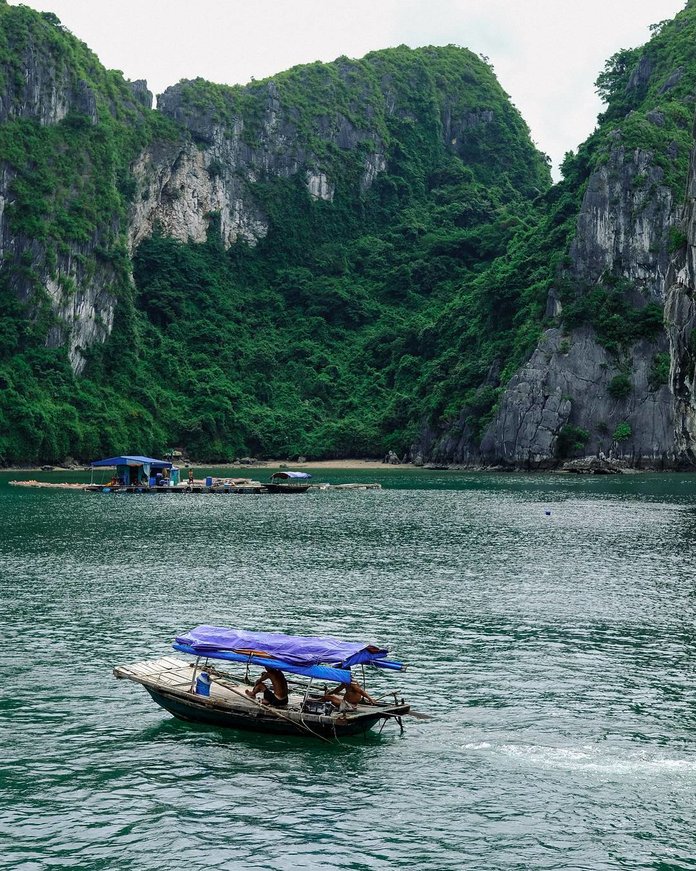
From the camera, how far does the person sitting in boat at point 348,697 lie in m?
24.6

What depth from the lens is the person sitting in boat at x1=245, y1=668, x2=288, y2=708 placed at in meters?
25.1

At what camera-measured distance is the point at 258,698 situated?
2588 centimetres

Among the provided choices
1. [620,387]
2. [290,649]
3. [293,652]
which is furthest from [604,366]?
[293,652]

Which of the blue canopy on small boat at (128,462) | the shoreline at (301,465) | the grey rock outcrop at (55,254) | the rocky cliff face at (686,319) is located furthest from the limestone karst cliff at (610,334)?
the grey rock outcrop at (55,254)

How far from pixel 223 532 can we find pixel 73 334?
112 m

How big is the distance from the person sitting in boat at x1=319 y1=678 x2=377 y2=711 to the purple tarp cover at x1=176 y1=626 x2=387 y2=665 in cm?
82

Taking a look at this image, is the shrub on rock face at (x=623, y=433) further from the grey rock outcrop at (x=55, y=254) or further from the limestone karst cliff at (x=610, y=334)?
the grey rock outcrop at (x=55, y=254)

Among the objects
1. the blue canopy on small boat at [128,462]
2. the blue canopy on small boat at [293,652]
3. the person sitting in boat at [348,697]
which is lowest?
the person sitting in boat at [348,697]

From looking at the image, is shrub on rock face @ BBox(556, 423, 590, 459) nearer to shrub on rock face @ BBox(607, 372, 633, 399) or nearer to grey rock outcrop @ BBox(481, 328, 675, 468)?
grey rock outcrop @ BBox(481, 328, 675, 468)

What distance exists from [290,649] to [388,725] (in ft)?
11.1

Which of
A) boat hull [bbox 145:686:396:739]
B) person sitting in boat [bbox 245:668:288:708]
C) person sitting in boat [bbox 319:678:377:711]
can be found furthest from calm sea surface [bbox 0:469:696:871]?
person sitting in boat [bbox 245:668:288:708]

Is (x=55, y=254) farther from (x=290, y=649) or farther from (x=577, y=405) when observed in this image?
(x=290, y=649)

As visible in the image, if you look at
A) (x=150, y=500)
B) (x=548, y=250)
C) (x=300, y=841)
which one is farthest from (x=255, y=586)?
(x=548, y=250)

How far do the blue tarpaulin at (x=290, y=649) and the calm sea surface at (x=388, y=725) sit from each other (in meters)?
1.99
